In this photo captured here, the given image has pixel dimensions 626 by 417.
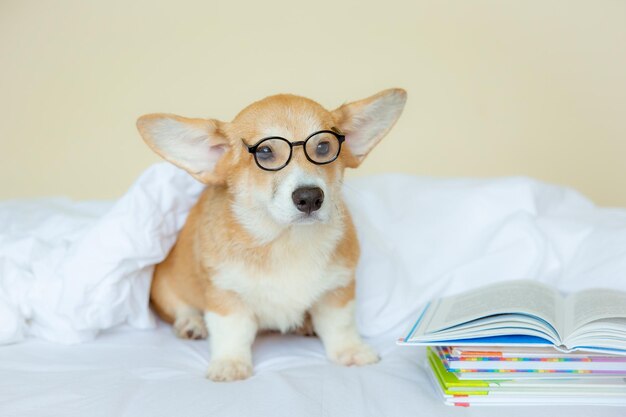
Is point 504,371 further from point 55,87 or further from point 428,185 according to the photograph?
point 55,87

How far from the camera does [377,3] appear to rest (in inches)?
120

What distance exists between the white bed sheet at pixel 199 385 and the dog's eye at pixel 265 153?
1.80 ft

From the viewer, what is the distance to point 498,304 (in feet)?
5.31

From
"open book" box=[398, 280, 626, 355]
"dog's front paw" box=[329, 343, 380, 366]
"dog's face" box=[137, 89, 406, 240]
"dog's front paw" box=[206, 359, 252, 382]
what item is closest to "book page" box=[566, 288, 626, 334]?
"open book" box=[398, 280, 626, 355]

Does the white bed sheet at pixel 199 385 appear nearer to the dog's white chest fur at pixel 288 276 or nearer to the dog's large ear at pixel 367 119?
the dog's white chest fur at pixel 288 276

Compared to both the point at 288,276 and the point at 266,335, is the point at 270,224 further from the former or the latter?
the point at 266,335

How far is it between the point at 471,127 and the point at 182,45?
1376 mm

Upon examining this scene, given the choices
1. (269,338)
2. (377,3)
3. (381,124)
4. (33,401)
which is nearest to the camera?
(33,401)

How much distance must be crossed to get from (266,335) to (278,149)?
2.33 feet

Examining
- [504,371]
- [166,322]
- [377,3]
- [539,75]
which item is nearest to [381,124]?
[504,371]

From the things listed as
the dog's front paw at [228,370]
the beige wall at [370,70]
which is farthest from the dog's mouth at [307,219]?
the beige wall at [370,70]

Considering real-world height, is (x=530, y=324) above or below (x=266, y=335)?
above

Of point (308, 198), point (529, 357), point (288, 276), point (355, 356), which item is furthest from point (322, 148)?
point (529, 357)

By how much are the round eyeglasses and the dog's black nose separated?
0.11 metres
